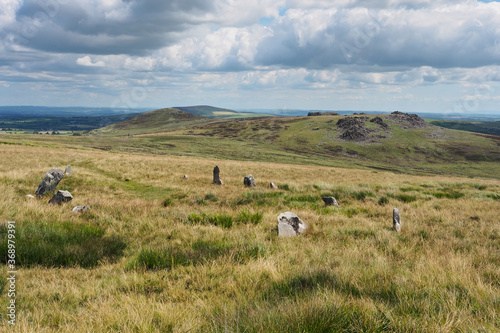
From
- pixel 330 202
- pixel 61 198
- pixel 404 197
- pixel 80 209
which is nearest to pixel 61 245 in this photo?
pixel 80 209

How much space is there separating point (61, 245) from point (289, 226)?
5411 millimetres

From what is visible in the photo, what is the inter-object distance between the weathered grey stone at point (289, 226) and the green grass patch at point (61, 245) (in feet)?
13.1

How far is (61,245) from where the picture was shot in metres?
5.73

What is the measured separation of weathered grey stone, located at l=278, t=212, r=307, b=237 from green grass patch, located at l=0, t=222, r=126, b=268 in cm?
398

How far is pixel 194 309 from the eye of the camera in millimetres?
3414

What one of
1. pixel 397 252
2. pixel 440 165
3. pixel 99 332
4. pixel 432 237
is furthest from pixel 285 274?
pixel 440 165

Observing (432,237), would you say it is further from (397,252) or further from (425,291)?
(425,291)

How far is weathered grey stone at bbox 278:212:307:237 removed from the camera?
744 centimetres

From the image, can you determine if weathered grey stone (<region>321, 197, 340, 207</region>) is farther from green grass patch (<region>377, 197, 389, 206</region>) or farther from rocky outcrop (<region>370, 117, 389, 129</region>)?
rocky outcrop (<region>370, 117, 389, 129</region>)

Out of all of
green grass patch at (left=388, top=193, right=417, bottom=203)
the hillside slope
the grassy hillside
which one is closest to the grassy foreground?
green grass patch at (left=388, top=193, right=417, bottom=203)

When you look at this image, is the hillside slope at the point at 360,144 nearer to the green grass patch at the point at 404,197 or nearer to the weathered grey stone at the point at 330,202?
the green grass patch at the point at 404,197

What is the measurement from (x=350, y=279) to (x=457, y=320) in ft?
4.79

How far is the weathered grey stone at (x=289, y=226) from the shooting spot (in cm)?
744

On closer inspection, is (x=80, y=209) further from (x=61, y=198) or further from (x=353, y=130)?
(x=353, y=130)
